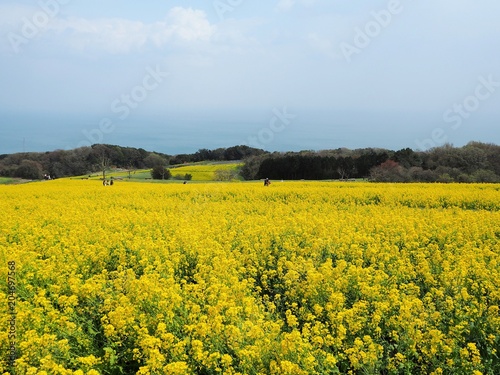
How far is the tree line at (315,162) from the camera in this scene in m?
48.9

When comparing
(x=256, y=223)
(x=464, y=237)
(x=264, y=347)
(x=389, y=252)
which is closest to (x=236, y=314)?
(x=264, y=347)

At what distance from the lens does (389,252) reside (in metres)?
8.66

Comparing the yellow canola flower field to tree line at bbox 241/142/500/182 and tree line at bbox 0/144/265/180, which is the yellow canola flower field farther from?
tree line at bbox 0/144/265/180

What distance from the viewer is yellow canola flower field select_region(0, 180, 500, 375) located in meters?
4.37

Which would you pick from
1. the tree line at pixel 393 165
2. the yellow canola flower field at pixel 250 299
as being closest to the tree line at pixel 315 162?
the tree line at pixel 393 165

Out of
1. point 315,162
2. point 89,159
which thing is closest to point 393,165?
point 315,162

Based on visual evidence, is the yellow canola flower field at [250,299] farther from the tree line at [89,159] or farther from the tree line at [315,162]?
the tree line at [89,159]

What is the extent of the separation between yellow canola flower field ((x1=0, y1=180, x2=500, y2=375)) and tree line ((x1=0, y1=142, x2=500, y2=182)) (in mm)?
37881

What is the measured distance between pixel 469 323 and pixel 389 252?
10.6ft

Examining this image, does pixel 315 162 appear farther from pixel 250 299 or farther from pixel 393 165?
pixel 250 299

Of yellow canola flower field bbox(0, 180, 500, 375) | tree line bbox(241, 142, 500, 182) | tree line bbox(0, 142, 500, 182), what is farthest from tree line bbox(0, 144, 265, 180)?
yellow canola flower field bbox(0, 180, 500, 375)

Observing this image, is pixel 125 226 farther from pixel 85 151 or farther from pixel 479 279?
pixel 85 151

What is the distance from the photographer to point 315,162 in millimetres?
68625

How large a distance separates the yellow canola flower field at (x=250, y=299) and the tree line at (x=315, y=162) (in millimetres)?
37881
